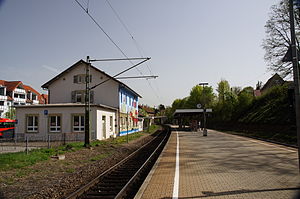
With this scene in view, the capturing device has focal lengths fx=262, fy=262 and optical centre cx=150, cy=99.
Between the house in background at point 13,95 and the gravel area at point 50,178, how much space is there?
161 feet

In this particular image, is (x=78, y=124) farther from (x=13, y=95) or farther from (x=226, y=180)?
(x=13, y=95)

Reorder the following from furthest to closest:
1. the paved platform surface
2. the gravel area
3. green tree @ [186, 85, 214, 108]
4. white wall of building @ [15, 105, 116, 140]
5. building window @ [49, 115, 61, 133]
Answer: green tree @ [186, 85, 214, 108] < building window @ [49, 115, 61, 133] < white wall of building @ [15, 105, 116, 140] < the gravel area < the paved platform surface

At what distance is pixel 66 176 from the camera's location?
9.69 meters

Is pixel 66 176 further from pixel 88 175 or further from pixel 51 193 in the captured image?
pixel 51 193

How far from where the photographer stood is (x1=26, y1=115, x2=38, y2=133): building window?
84.7ft

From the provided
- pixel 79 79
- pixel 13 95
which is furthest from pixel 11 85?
pixel 79 79

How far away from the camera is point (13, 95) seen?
6231cm

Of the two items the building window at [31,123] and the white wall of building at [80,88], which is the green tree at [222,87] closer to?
the white wall of building at [80,88]

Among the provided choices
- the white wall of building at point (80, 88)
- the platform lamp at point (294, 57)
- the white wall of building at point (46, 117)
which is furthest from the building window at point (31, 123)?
the platform lamp at point (294, 57)

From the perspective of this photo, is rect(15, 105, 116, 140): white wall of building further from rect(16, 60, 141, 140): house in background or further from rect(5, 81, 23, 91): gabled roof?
rect(5, 81, 23, 91): gabled roof

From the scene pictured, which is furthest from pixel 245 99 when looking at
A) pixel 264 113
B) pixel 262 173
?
pixel 262 173

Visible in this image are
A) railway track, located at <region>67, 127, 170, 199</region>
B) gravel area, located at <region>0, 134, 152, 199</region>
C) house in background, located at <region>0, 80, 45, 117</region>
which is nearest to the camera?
railway track, located at <region>67, 127, 170, 199</region>

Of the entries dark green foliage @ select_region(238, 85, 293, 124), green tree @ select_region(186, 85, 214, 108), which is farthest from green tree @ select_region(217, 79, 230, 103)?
dark green foliage @ select_region(238, 85, 293, 124)

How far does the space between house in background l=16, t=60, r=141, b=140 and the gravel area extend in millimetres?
9474
